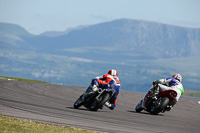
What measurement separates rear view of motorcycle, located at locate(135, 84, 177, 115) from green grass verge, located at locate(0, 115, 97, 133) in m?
7.36

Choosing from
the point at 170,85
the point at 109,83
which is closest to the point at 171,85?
the point at 170,85

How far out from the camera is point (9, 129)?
1262 centimetres

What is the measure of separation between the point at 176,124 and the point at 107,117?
8.77 ft

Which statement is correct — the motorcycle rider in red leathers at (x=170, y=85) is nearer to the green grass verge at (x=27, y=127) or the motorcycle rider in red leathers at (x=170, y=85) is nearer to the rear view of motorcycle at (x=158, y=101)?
the rear view of motorcycle at (x=158, y=101)

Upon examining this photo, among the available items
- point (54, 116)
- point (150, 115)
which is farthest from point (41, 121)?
point (150, 115)

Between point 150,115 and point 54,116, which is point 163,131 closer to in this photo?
point 54,116

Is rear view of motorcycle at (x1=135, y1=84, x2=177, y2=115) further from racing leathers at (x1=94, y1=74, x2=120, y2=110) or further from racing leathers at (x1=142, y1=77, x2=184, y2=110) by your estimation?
racing leathers at (x1=94, y1=74, x2=120, y2=110)

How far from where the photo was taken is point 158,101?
20703 mm

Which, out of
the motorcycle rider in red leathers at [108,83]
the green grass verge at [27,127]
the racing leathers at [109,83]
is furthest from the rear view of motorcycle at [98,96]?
the green grass verge at [27,127]

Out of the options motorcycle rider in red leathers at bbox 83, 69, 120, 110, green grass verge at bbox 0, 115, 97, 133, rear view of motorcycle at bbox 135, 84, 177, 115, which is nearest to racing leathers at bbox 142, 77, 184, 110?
rear view of motorcycle at bbox 135, 84, 177, 115

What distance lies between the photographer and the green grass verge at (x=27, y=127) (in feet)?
41.6

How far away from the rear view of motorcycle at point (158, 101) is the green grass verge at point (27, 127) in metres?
7.36

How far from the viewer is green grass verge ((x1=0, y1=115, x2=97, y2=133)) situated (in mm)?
12695

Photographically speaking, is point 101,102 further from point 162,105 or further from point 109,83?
point 162,105
